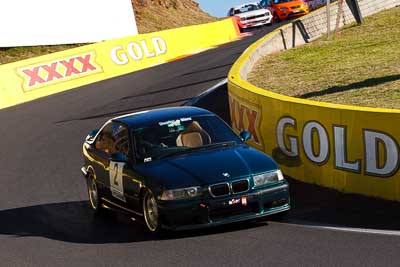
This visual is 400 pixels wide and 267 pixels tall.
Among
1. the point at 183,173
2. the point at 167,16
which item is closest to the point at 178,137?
the point at 183,173

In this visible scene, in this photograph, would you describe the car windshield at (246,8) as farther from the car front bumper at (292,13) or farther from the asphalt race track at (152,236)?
the asphalt race track at (152,236)

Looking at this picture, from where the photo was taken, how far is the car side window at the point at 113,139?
1108cm

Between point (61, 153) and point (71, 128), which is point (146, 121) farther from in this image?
point (71, 128)

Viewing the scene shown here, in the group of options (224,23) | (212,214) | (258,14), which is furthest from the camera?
(258,14)

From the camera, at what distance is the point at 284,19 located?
48.6 metres

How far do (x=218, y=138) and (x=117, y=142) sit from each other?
1.32 metres

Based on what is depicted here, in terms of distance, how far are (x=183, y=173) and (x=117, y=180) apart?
4.58ft

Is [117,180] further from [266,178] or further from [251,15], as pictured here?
[251,15]

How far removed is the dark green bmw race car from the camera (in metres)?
9.62

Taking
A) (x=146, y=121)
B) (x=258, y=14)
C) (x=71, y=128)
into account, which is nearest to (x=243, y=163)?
(x=146, y=121)

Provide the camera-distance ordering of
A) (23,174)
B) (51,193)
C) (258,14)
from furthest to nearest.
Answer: (258,14)
(23,174)
(51,193)

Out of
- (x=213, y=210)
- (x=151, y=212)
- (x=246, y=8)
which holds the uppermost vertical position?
(x=213, y=210)

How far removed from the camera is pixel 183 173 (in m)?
9.85

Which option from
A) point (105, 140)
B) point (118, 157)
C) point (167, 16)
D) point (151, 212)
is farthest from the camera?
point (167, 16)
